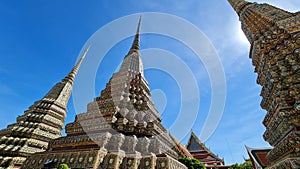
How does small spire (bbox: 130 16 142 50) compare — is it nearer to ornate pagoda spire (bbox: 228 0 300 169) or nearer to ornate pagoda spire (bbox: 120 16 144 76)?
ornate pagoda spire (bbox: 120 16 144 76)

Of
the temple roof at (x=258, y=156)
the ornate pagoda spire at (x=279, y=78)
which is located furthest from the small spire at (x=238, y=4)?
the temple roof at (x=258, y=156)

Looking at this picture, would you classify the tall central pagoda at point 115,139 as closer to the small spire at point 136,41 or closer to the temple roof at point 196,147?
the small spire at point 136,41

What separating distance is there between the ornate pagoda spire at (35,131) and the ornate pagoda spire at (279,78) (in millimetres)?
21264

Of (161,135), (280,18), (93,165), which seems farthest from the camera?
(161,135)

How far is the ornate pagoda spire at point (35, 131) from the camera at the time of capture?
16578 millimetres

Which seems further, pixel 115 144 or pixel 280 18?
pixel 115 144

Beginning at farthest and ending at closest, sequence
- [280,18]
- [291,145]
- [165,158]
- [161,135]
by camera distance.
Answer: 1. [161,135]
2. [165,158]
3. [280,18]
4. [291,145]

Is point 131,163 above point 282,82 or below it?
below

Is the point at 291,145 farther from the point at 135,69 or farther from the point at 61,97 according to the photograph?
the point at 61,97

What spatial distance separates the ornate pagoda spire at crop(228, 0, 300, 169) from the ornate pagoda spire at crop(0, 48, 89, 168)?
69.8 ft

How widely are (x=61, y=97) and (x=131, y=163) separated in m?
19.4

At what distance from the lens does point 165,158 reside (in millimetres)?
11391

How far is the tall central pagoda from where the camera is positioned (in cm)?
1105

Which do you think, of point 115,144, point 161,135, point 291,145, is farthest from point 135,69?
point 291,145
